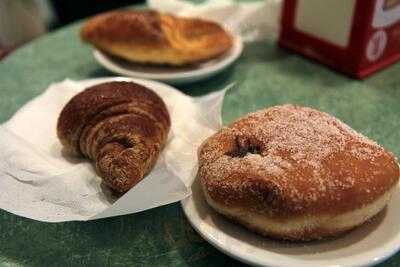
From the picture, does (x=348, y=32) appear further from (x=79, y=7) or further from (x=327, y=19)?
(x=79, y=7)

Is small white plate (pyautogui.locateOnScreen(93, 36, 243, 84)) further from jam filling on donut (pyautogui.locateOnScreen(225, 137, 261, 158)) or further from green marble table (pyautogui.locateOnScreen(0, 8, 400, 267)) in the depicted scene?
jam filling on donut (pyautogui.locateOnScreen(225, 137, 261, 158))

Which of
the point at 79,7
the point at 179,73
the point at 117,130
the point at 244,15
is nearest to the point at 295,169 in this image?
the point at 117,130

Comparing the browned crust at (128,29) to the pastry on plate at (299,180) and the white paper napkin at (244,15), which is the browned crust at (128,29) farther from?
the pastry on plate at (299,180)

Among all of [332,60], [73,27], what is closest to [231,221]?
[332,60]

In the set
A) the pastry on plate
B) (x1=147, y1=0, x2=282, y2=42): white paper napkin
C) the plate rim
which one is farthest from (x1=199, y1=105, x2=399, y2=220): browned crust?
(x1=147, y1=0, x2=282, y2=42): white paper napkin

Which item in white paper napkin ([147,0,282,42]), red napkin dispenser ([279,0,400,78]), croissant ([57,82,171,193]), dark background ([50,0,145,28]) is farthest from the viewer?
dark background ([50,0,145,28])

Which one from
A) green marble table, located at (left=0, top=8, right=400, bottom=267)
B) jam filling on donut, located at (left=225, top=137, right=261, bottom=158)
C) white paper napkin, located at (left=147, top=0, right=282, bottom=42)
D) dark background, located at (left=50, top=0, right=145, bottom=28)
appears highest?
jam filling on donut, located at (left=225, top=137, right=261, bottom=158)

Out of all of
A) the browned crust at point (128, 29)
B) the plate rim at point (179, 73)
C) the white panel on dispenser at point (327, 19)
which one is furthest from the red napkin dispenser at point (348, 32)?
the browned crust at point (128, 29)
